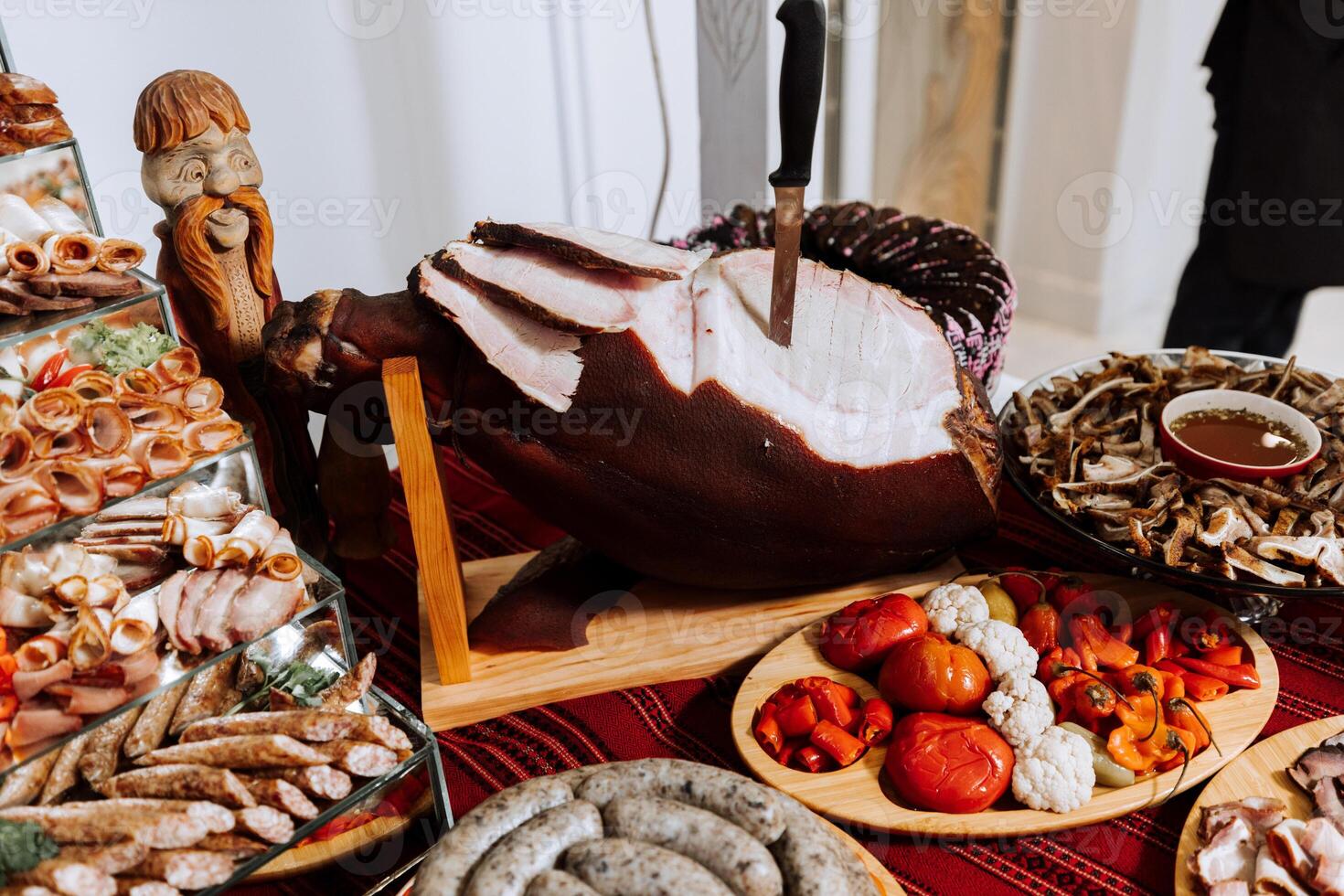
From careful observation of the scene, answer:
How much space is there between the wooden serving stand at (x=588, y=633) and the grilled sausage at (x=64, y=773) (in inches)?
15.0

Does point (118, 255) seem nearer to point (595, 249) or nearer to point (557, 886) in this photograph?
point (595, 249)

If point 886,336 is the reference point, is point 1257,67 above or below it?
above

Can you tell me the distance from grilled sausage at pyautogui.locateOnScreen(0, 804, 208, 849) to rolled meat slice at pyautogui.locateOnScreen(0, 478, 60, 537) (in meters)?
0.23

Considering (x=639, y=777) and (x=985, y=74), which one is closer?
(x=639, y=777)

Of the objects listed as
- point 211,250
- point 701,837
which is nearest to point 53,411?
point 211,250

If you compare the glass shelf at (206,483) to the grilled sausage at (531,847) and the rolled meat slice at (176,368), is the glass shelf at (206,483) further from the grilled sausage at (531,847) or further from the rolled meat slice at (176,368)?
the grilled sausage at (531,847)

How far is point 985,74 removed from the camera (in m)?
2.93

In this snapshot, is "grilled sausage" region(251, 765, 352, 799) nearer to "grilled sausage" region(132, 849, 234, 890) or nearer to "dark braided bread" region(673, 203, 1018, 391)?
"grilled sausage" region(132, 849, 234, 890)

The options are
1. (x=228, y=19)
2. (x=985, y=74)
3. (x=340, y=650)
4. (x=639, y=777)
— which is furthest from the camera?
(x=985, y=74)

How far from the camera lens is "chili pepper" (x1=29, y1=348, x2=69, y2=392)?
2.90 feet

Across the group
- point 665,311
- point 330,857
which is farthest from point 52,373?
point 665,311

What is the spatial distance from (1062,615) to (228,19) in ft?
4.63

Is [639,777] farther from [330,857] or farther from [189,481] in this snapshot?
[189,481]

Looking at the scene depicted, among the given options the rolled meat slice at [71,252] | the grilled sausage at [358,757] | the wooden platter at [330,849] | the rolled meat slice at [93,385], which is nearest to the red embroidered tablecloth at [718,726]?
the wooden platter at [330,849]
